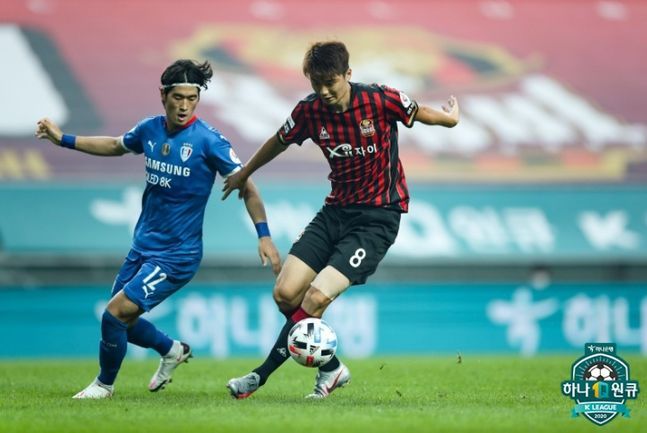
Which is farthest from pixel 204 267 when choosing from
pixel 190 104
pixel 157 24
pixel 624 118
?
pixel 190 104

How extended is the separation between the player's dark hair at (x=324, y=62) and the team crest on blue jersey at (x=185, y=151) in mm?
1086

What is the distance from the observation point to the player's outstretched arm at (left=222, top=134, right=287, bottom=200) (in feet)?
26.8

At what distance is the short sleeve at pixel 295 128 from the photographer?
26.6ft

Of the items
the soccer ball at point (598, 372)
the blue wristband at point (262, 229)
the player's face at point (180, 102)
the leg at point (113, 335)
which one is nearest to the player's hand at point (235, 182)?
the blue wristband at point (262, 229)

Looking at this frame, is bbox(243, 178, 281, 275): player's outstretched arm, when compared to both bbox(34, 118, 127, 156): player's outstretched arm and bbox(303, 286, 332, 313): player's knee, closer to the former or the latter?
bbox(303, 286, 332, 313): player's knee

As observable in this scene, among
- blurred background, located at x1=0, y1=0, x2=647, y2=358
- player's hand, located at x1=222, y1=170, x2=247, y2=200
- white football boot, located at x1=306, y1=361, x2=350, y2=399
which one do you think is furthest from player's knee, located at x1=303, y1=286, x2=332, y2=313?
blurred background, located at x1=0, y1=0, x2=647, y2=358

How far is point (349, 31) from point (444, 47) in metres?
1.71

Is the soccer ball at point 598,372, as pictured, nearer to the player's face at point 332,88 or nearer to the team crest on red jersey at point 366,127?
the team crest on red jersey at point 366,127

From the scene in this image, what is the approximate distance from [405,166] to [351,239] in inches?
459

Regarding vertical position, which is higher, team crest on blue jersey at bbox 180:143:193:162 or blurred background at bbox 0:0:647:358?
blurred background at bbox 0:0:647:358

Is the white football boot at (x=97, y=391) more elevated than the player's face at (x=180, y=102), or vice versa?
the player's face at (x=180, y=102)

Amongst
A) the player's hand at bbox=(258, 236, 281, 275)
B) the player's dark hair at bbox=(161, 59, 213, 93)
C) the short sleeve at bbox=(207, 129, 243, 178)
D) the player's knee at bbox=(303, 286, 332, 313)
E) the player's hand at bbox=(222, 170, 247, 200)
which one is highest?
the player's dark hair at bbox=(161, 59, 213, 93)

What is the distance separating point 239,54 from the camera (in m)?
20.5

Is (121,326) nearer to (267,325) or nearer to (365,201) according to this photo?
(365,201)
